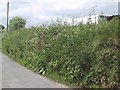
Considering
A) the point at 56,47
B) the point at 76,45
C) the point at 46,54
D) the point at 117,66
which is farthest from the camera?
the point at 46,54

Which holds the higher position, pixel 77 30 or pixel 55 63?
pixel 77 30

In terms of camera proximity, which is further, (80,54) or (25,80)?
(25,80)

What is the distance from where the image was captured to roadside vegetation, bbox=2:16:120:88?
9297mm

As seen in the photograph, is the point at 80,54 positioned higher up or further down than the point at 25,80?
higher up

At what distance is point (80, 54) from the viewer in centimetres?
1070

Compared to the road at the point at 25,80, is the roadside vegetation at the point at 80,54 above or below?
above

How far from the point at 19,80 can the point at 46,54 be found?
1.84 metres

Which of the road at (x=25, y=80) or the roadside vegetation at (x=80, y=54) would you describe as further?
the road at (x=25, y=80)

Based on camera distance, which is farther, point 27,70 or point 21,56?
point 21,56

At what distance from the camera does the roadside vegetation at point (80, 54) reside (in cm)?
930

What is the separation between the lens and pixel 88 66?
10.4 metres

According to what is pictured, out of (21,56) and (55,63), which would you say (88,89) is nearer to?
(55,63)

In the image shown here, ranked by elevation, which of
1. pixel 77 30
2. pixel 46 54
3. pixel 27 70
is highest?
pixel 77 30

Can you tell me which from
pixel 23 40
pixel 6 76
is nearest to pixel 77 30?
pixel 6 76
